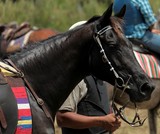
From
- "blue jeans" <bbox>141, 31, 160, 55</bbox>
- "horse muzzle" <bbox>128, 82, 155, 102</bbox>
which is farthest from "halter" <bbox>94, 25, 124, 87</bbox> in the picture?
"blue jeans" <bbox>141, 31, 160, 55</bbox>

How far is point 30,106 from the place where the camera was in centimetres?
337

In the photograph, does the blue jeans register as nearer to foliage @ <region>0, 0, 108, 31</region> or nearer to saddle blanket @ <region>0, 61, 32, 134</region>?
saddle blanket @ <region>0, 61, 32, 134</region>

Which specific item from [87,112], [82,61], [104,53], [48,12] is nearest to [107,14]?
[104,53]

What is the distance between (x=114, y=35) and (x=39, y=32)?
5.38 m

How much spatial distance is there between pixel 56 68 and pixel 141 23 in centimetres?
274

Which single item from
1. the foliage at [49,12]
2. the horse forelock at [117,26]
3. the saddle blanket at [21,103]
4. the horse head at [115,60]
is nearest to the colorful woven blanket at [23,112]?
the saddle blanket at [21,103]

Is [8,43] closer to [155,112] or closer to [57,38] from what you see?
[155,112]

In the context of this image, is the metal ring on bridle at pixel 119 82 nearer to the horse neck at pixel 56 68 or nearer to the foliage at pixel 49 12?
the horse neck at pixel 56 68

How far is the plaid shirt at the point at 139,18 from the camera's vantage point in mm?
5961

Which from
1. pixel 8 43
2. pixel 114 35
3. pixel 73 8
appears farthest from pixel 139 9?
pixel 73 8

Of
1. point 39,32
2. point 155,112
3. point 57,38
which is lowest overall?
point 155,112

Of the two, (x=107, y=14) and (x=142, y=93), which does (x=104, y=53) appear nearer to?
(x=107, y=14)

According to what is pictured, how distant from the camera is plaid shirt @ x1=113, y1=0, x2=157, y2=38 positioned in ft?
19.6

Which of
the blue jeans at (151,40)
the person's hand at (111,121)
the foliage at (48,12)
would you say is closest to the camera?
the person's hand at (111,121)
